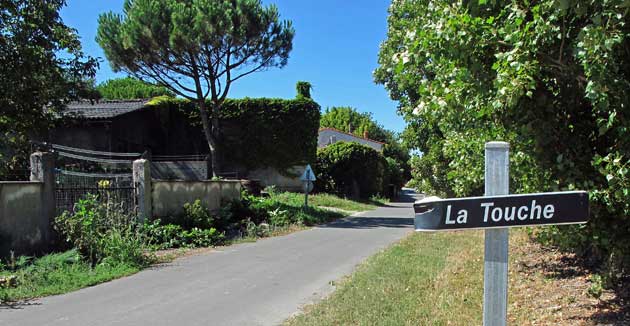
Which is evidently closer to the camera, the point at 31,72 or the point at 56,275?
the point at 56,275

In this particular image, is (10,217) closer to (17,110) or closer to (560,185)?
(17,110)

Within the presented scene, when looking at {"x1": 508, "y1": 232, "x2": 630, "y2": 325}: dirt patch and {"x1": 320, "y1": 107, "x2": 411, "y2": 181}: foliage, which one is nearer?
{"x1": 508, "y1": 232, "x2": 630, "y2": 325}: dirt patch

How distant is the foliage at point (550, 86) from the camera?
11.3ft

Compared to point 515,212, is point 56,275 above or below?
below

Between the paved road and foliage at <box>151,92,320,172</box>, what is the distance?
1675 centimetres

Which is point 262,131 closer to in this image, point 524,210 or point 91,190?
point 91,190

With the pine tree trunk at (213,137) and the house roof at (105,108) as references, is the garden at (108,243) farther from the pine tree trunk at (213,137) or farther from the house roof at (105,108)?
the house roof at (105,108)

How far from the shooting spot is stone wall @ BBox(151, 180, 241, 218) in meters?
13.5

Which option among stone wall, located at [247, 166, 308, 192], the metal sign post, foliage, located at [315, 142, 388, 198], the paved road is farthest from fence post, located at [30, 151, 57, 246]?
foliage, located at [315, 142, 388, 198]

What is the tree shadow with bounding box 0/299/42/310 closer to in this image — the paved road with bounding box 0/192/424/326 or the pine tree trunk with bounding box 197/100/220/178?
the paved road with bounding box 0/192/424/326

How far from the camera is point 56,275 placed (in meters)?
8.46

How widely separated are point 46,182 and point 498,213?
1048cm

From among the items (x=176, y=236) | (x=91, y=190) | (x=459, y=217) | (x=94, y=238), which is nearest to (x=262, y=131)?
(x=176, y=236)

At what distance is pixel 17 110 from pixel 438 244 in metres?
10.4
